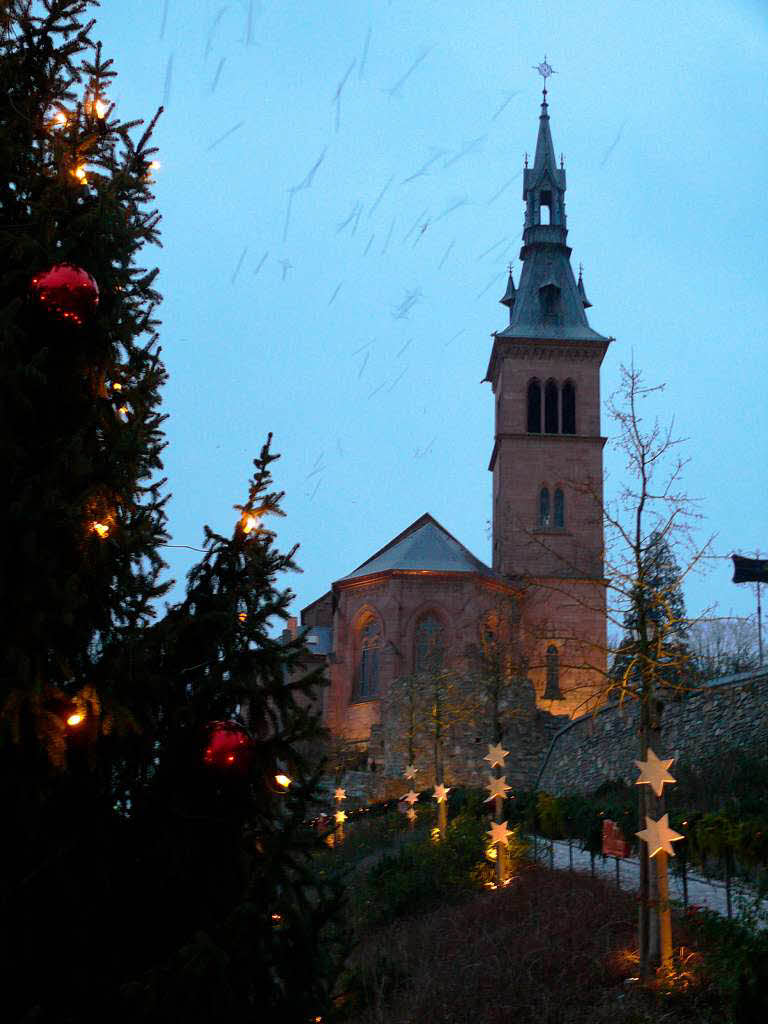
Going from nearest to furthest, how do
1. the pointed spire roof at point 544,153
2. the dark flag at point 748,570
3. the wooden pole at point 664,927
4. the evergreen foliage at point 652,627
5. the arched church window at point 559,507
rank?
the wooden pole at point 664,927, the evergreen foliage at point 652,627, the dark flag at point 748,570, the arched church window at point 559,507, the pointed spire roof at point 544,153

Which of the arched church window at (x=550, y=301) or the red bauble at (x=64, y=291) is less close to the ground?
the arched church window at (x=550, y=301)

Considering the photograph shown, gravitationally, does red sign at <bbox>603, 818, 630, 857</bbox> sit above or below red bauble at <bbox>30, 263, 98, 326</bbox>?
below

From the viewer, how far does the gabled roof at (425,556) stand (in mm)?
46781

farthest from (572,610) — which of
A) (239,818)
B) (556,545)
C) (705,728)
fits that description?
(239,818)

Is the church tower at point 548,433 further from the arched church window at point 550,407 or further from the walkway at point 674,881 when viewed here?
the walkway at point 674,881

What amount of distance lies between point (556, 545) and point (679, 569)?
127ft

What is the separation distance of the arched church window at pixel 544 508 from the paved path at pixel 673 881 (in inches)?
1335

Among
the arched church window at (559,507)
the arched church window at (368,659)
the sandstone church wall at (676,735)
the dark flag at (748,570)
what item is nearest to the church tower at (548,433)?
the arched church window at (559,507)

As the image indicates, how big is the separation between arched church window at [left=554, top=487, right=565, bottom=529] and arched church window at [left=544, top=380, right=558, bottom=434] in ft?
11.6

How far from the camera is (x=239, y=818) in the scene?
177 inches

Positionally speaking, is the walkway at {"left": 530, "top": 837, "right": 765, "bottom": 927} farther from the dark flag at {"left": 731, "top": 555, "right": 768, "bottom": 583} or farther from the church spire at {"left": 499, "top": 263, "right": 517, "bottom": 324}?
the church spire at {"left": 499, "top": 263, "right": 517, "bottom": 324}

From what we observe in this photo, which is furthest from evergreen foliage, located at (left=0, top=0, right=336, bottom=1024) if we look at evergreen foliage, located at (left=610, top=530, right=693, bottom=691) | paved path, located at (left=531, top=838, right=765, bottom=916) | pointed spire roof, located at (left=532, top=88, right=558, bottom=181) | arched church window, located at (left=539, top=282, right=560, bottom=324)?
pointed spire roof, located at (left=532, top=88, right=558, bottom=181)

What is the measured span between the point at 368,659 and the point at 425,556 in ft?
17.9

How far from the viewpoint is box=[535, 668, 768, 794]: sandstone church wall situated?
20.0 m
